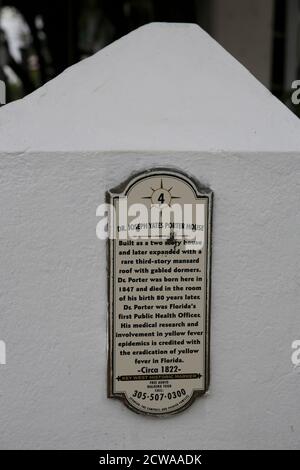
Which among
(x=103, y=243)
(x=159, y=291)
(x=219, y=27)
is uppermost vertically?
(x=219, y=27)

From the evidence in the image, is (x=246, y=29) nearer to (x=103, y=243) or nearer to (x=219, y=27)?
(x=219, y=27)

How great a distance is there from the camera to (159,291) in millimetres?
2340

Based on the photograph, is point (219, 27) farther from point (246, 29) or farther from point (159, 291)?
point (159, 291)

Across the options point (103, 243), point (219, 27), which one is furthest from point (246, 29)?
point (103, 243)

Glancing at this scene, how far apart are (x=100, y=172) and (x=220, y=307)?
730 mm

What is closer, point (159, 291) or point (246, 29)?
point (159, 291)

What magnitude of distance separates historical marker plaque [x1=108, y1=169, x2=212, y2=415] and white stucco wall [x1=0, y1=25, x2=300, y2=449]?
5 centimetres

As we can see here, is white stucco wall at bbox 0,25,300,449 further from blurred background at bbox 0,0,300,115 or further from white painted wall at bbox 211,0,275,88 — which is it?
white painted wall at bbox 211,0,275,88

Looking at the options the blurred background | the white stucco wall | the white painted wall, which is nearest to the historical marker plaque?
the white stucco wall

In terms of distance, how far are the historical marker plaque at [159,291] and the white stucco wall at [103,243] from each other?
0.05 meters

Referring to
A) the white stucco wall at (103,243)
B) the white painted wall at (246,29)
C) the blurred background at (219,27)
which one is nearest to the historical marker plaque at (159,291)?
the white stucco wall at (103,243)

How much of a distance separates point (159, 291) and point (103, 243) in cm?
29

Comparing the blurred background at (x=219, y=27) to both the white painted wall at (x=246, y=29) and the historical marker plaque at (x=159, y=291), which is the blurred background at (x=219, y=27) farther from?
the historical marker plaque at (x=159, y=291)

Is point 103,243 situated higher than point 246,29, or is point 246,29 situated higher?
point 246,29
